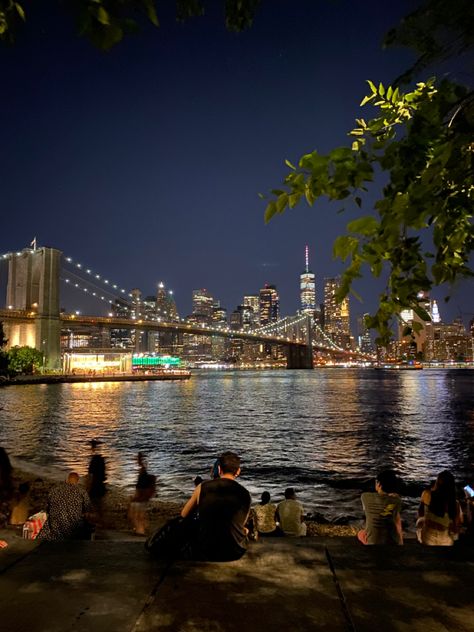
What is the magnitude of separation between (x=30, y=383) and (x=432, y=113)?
64.3 m

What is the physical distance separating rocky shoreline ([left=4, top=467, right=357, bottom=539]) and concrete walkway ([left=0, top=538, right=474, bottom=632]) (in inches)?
152

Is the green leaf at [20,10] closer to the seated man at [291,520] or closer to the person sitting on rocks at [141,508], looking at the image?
the seated man at [291,520]

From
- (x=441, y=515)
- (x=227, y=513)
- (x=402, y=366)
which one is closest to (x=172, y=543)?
(x=227, y=513)

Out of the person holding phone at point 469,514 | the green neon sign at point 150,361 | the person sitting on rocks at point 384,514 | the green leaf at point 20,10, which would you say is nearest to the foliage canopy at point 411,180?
the green leaf at point 20,10

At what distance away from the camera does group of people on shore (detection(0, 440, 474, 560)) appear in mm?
3014

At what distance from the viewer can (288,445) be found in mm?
18422

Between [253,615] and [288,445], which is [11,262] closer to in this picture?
[288,445]

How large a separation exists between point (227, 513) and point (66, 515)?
2.25 meters

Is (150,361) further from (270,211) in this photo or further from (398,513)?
(270,211)

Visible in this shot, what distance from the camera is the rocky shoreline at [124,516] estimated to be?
7418 mm

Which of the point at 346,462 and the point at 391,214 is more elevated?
the point at 391,214

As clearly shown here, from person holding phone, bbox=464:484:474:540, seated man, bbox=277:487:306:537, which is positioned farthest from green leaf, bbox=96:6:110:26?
seated man, bbox=277:487:306:537

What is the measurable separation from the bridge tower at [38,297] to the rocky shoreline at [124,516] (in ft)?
199

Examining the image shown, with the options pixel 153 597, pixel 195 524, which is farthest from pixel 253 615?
pixel 195 524
